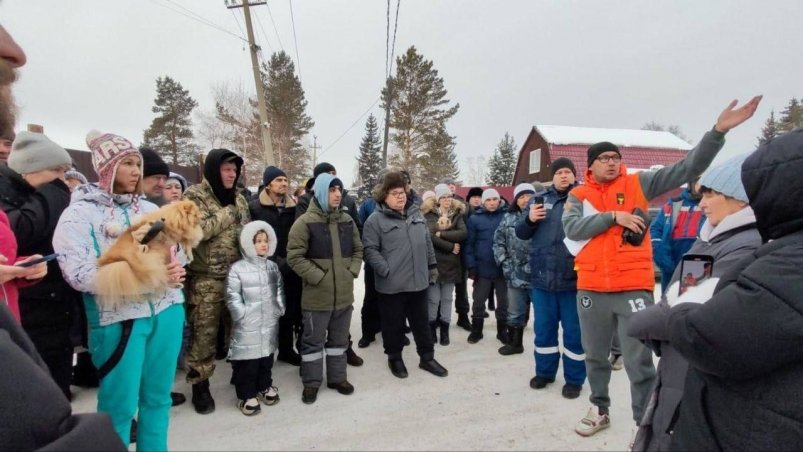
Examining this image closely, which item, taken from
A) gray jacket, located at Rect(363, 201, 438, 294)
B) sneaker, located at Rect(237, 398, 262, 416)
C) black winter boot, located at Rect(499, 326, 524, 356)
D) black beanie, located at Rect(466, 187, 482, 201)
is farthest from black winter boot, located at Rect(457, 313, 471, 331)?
sneaker, located at Rect(237, 398, 262, 416)

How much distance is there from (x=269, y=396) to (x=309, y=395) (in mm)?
347

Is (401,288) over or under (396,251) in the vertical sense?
under

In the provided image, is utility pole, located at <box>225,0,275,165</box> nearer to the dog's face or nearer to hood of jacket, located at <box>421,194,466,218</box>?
hood of jacket, located at <box>421,194,466,218</box>

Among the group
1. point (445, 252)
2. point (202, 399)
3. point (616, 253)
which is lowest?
point (202, 399)

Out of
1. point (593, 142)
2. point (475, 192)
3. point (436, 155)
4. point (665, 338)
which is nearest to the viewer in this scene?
point (665, 338)

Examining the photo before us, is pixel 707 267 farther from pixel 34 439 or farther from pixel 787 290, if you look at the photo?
pixel 34 439

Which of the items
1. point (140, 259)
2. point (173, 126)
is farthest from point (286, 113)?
point (140, 259)

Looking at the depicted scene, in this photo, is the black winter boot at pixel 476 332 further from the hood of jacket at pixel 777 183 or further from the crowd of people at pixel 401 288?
the hood of jacket at pixel 777 183

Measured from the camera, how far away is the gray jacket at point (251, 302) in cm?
325

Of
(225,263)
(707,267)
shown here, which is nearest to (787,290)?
(707,267)

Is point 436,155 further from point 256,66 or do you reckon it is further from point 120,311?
point 120,311

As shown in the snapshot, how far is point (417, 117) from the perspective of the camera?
26688 millimetres

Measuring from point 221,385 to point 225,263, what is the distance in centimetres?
128

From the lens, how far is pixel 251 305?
329cm
